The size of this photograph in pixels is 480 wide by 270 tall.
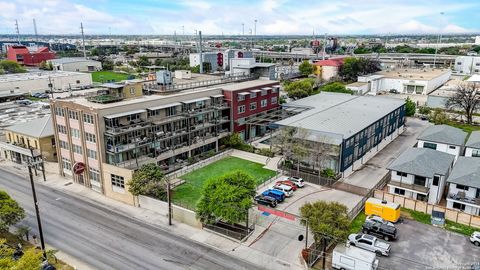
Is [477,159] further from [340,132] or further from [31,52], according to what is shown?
[31,52]

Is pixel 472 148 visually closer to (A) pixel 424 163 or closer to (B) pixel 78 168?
(A) pixel 424 163

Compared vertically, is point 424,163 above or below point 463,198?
above

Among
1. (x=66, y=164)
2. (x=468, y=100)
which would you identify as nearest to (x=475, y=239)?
(x=66, y=164)

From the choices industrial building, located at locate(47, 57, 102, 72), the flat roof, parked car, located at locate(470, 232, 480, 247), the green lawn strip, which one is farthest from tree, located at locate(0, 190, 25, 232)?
industrial building, located at locate(47, 57, 102, 72)

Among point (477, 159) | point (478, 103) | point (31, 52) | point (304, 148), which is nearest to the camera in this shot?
point (477, 159)

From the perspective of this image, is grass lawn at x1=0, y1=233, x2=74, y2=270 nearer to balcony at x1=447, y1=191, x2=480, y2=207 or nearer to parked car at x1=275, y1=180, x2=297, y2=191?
parked car at x1=275, y1=180, x2=297, y2=191

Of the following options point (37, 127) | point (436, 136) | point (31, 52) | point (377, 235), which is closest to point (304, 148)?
point (377, 235)
